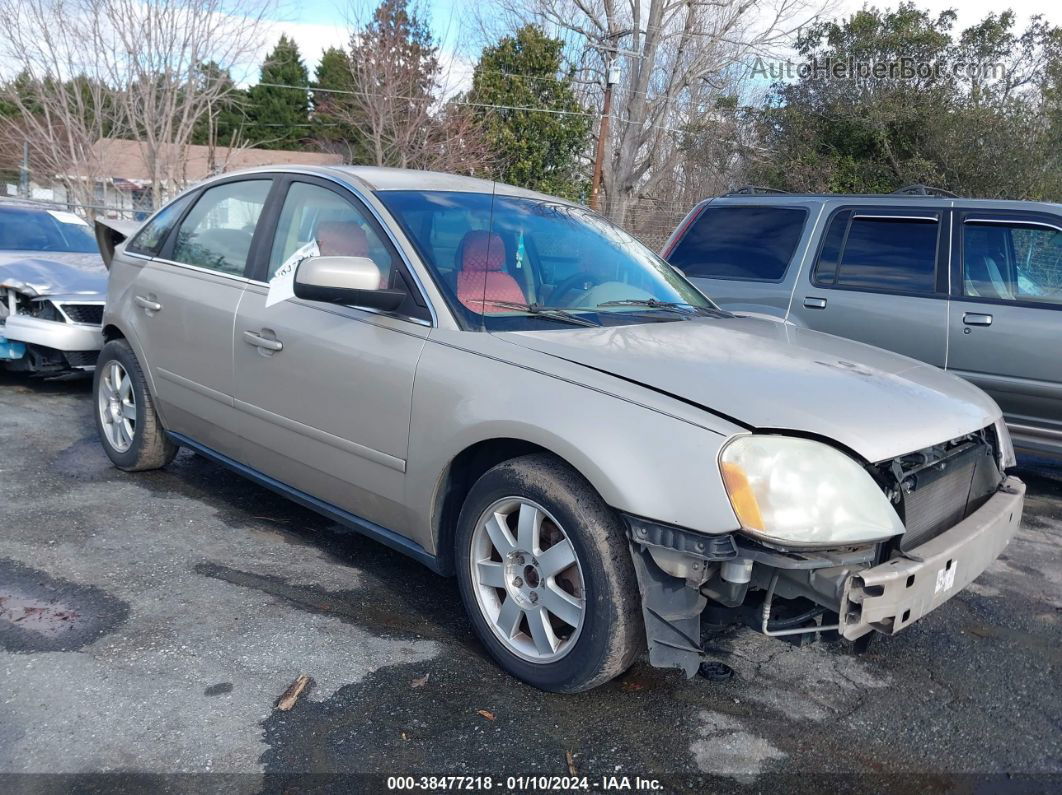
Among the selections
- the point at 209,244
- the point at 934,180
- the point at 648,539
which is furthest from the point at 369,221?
the point at 934,180

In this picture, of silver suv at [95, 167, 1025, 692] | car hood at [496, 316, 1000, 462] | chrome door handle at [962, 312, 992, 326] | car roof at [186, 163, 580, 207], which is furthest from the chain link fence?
car hood at [496, 316, 1000, 462]

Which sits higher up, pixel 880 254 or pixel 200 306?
pixel 880 254

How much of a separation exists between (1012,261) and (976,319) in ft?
1.49

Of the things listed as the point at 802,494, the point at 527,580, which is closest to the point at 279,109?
the point at 527,580

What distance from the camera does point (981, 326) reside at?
5.42m

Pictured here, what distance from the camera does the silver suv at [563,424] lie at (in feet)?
8.18

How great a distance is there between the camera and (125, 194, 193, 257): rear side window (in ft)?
15.8

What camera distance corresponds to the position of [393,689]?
2895 mm

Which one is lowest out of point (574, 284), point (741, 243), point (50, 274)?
point (50, 274)

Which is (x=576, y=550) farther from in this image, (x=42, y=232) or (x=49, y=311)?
(x=42, y=232)

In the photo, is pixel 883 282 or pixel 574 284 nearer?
pixel 574 284

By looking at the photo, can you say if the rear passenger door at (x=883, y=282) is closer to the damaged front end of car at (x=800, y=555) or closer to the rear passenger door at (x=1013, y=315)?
the rear passenger door at (x=1013, y=315)

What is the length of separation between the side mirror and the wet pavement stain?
141cm

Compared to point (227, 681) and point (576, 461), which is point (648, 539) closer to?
point (576, 461)
